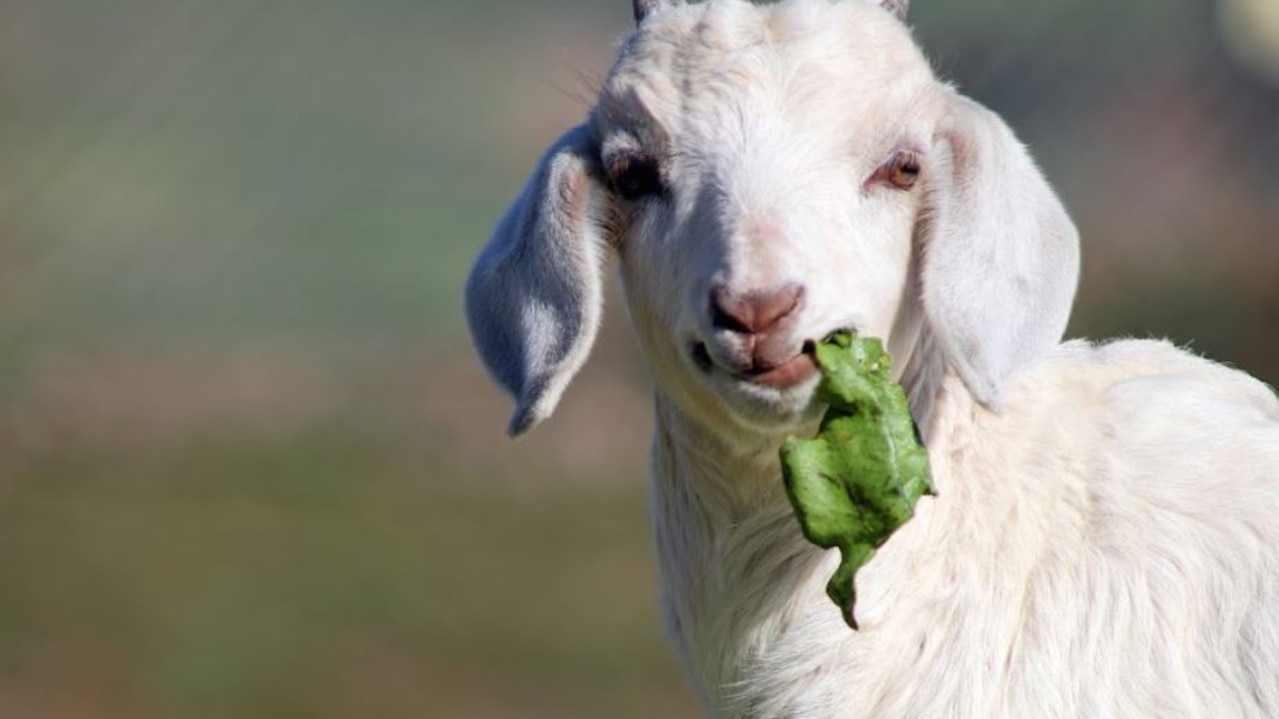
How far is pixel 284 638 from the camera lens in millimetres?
10711

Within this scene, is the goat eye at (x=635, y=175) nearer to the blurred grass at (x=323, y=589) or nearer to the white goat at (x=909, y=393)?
the white goat at (x=909, y=393)

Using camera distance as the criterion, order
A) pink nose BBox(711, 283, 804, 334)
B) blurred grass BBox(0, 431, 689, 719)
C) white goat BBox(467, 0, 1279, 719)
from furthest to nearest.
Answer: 1. blurred grass BBox(0, 431, 689, 719)
2. white goat BBox(467, 0, 1279, 719)
3. pink nose BBox(711, 283, 804, 334)

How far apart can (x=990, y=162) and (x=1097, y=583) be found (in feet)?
2.77

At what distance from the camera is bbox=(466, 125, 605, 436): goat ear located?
4.22 meters

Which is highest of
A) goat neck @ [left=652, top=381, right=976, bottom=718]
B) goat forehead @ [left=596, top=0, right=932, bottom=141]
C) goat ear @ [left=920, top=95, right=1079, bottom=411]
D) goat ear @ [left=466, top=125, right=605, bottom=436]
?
goat forehead @ [left=596, top=0, right=932, bottom=141]

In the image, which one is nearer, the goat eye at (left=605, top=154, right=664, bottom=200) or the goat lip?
the goat lip

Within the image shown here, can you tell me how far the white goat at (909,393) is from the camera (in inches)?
157

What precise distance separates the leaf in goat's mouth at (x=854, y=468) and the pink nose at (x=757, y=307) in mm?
119

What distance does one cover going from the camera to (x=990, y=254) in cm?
405

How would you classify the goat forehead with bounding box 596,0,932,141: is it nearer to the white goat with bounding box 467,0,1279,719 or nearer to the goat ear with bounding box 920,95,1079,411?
the white goat with bounding box 467,0,1279,719

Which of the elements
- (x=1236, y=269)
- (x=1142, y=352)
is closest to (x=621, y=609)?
(x=1236, y=269)

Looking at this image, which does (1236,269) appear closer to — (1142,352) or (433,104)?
(433,104)

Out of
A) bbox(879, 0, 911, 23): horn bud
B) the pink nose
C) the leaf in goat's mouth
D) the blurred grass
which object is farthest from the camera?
the blurred grass

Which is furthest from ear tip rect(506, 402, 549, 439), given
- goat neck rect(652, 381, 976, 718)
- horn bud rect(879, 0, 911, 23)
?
horn bud rect(879, 0, 911, 23)
